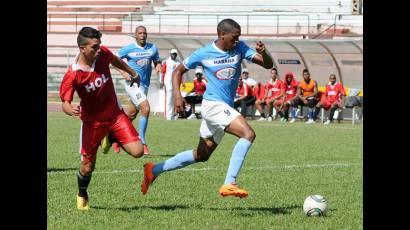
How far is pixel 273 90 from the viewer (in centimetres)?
3253

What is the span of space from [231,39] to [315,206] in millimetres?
2164

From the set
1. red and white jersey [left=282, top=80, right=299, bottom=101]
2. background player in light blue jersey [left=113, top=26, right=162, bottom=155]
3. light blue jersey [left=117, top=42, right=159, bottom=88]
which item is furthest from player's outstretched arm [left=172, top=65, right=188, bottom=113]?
red and white jersey [left=282, top=80, right=299, bottom=101]

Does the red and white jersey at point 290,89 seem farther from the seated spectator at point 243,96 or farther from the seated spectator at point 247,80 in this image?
the seated spectator at point 247,80

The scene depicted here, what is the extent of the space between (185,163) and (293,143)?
10.3 meters

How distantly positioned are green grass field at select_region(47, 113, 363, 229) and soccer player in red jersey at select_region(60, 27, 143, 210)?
1.68ft

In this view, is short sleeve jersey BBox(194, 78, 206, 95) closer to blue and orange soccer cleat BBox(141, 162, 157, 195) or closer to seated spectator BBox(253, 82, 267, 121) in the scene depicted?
seated spectator BBox(253, 82, 267, 121)

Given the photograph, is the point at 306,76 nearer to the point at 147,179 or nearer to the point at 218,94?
the point at 218,94

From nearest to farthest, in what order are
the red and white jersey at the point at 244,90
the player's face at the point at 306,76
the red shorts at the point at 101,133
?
the red shorts at the point at 101,133 → the player's face at the point at 306,76 → the red and white jersey at the point at 244,90

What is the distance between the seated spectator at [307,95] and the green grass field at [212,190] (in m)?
11.2

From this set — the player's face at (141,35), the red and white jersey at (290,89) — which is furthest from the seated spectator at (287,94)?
the player's face at (141,35)

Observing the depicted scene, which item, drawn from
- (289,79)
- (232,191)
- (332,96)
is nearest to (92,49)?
(232,191)

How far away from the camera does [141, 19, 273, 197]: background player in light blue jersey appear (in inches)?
404

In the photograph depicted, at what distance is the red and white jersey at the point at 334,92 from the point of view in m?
31.2

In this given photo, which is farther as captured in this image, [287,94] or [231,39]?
[287,94]
